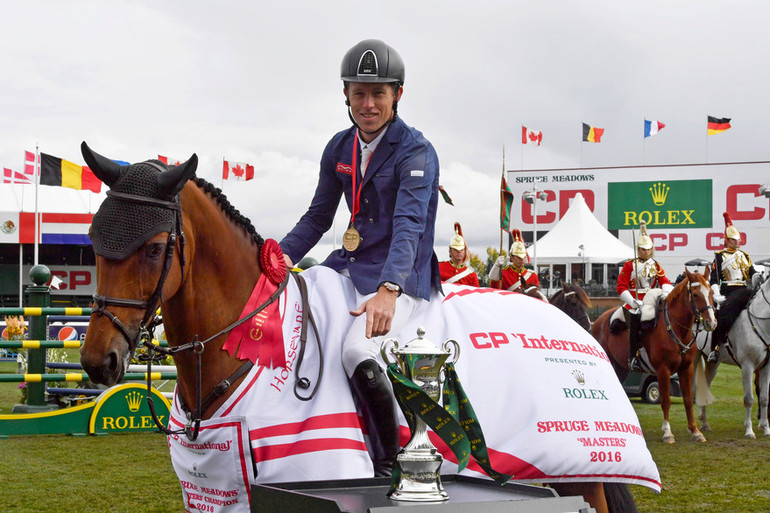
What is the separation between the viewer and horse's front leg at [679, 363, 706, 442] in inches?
393

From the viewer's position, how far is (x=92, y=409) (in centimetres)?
920

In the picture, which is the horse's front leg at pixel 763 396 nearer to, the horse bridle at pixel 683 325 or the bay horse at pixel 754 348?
the bay horse at pixel 754 348

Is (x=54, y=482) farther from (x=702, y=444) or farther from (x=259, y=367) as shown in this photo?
(x=702, y=444)

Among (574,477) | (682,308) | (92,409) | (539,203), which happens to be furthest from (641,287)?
(539,203)

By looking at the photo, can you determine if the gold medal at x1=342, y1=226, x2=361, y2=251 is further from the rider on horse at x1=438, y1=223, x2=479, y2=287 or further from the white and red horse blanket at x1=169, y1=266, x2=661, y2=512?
the rider on horse at x1=438, y1=223, x2=479, y2=287

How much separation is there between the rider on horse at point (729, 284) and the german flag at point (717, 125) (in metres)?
28.2

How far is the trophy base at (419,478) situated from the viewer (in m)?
2.00

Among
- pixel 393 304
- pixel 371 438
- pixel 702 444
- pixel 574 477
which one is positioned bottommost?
pixel 702 444

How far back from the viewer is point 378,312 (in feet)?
8.86

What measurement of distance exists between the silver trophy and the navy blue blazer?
658 millimetres

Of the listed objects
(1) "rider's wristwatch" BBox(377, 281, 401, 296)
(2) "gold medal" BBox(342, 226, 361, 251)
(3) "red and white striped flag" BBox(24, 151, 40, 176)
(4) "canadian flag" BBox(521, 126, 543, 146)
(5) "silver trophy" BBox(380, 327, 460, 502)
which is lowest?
(5) "silver trophy" BBox(380, 327, 460, 502)

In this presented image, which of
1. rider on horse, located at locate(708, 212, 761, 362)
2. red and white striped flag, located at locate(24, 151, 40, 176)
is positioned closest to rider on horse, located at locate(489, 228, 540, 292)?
rider on horse, located at locate(708, 212, 761, 362)

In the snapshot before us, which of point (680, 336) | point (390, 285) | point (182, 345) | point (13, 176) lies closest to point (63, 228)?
point (13, 176)

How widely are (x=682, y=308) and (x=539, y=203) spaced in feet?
109
